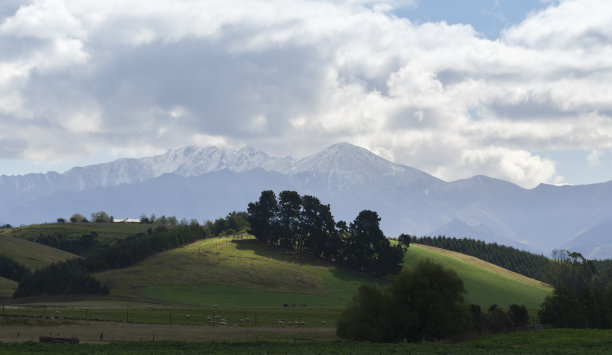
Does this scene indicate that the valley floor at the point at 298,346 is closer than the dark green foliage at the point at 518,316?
Yes

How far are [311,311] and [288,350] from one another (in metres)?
74.0

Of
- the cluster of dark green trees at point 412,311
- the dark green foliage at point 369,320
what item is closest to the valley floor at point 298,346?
the dark green foliage at point 369,320

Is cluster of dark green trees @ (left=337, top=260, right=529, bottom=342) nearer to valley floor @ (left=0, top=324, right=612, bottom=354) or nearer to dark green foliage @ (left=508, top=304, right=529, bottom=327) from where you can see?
valley floor @ (left=0, top=324, right=612, bottom=354)

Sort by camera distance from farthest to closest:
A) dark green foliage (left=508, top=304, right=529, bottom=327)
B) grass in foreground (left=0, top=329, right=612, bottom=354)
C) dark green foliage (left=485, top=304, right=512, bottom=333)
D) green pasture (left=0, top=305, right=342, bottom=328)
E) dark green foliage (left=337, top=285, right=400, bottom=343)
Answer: dark green foliage (left=508, top=304, right=529, bottom=327) → green pasture (left=0, top=305, right=342, bottom=328) → dark green foliage (left=485, top=304, right=512, bottom=333) → dark green foliage (left=337, top=285, right=400, bottom=343) → grass in foreground (left=0, top=329, right=612, bottom=354)

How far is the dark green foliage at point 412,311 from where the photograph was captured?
9312 cm

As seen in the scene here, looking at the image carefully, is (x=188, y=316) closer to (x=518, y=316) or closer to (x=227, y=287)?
(x=227, y=287)

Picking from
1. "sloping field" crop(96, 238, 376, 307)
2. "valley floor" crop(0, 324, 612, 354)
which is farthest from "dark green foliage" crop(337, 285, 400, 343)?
Result: "sloping field" crop(96, 238, 376, 307)

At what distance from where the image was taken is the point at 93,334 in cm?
8894

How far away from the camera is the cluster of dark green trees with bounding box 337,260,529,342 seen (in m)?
93.1

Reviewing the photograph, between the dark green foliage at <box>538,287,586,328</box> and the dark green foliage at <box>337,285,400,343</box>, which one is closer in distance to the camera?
the dark green foliage at <box>337,285,400,343</box>

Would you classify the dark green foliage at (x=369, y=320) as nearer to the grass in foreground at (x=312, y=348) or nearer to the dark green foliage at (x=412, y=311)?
the dark green foliage at (x=412, y=311)

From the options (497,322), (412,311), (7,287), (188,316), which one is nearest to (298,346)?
(412,311)

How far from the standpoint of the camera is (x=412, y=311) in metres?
93.8

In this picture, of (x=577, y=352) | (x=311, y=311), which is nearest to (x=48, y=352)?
(x=577, y=352)
